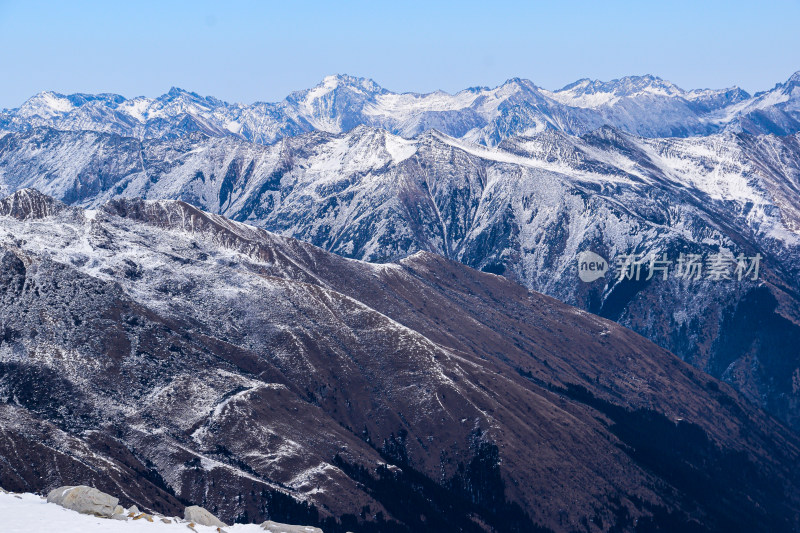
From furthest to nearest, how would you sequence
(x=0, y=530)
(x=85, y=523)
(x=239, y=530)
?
(x=239, y=530), (x=85, y=523), (x=0, y=530)

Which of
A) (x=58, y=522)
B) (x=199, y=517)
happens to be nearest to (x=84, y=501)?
(x=58, y=522)

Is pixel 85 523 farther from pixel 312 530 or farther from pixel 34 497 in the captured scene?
pixel 312 530

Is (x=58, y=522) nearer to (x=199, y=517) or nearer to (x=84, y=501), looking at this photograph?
(x=84, y=501)

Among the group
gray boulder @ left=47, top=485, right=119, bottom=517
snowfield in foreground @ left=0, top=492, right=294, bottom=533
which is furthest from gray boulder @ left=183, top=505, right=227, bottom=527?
gray boulder @ left=47, top=485, right=119, bottom=517

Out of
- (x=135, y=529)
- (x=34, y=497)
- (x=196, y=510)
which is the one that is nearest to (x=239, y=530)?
(x=196, y=510)

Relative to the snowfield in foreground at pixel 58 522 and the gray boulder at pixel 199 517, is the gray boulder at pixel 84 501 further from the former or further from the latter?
the gray boulder at pixel 199 517
